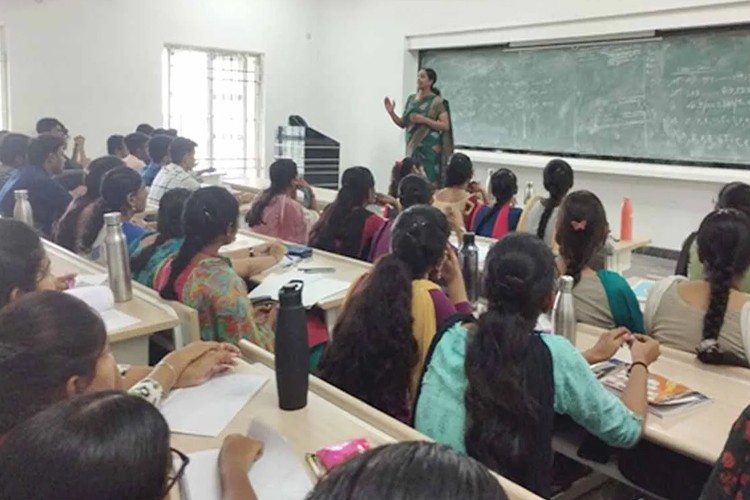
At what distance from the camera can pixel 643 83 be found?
603cm

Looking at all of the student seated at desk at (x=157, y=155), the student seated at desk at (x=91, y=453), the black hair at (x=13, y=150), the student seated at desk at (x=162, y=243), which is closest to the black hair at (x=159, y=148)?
the student seated at desk at (x=157, y=155)

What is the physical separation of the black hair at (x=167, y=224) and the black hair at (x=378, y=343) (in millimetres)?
1183

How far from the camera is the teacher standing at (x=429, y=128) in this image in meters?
6.17

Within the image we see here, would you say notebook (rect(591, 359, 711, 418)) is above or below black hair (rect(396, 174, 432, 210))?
below

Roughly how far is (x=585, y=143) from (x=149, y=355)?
5.23m

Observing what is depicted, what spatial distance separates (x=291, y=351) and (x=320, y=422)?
16 centimetres

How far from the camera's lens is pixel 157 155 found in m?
5.26

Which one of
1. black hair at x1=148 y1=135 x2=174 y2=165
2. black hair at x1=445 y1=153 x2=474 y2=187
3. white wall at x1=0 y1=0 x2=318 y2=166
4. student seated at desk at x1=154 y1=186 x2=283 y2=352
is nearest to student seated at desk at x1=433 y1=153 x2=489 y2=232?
black hair at x1=445 y1=153 x2=474 y2=187

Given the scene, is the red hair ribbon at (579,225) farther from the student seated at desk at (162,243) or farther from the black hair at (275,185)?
the black hair at (275,185)

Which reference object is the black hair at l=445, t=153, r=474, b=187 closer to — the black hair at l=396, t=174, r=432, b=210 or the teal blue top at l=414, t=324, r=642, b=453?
the black hair at l=396, t=174, r=432, b=210

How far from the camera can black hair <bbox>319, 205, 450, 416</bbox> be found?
70.5 inches

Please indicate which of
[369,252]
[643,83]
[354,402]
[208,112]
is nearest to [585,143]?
[643,83]

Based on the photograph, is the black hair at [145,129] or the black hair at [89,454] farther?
the black hair at [145,129]

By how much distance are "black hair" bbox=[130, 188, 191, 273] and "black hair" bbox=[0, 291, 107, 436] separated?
1.61m
